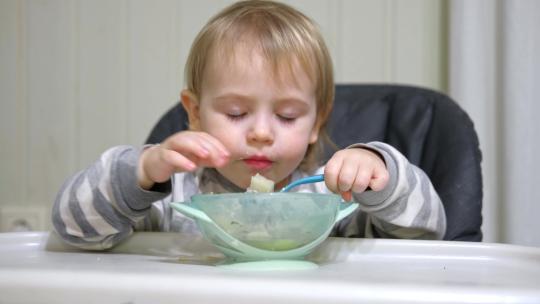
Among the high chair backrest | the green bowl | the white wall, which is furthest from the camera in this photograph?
the white wall

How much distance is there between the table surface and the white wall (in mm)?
819

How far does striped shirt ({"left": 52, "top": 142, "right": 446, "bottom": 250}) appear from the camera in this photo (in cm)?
83

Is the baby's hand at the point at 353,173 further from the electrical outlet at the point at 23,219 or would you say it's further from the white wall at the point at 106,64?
the electrical outlet at the point at 23,219

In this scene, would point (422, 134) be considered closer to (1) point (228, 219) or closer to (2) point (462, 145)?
(2) point (462, 145)

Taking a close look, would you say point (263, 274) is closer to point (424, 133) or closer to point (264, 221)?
point (264, 221)

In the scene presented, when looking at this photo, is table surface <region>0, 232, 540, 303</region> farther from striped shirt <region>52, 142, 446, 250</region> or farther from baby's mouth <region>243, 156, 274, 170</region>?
baby's mouth <region>243, 156, 274, 170</region>

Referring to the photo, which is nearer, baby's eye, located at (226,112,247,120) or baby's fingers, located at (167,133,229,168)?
baby's fingers, located at (167,133,229,168)

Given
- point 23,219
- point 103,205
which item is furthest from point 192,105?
point 23,219

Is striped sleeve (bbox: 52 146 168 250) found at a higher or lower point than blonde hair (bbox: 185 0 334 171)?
lower

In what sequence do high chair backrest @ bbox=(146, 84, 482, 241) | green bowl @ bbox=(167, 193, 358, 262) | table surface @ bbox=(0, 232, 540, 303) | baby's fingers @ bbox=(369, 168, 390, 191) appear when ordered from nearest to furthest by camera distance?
table surface @ bbox=(0, 232, 540, 303), green bowl @ bbox=(167, 193, 358, 262), baby's fingers @ bbox=(369, 168, 390, 191), high chair backrest @ bbox=(146, 84, 482, 241)

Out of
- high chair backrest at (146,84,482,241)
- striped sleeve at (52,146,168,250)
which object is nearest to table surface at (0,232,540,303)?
striped sleeve at (52,146,168,250)

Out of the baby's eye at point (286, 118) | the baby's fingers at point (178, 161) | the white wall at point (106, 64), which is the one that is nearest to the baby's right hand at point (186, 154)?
the baby's fingers at point (178, 161)

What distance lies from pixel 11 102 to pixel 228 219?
4.02 ft

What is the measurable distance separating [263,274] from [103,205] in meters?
0.37
